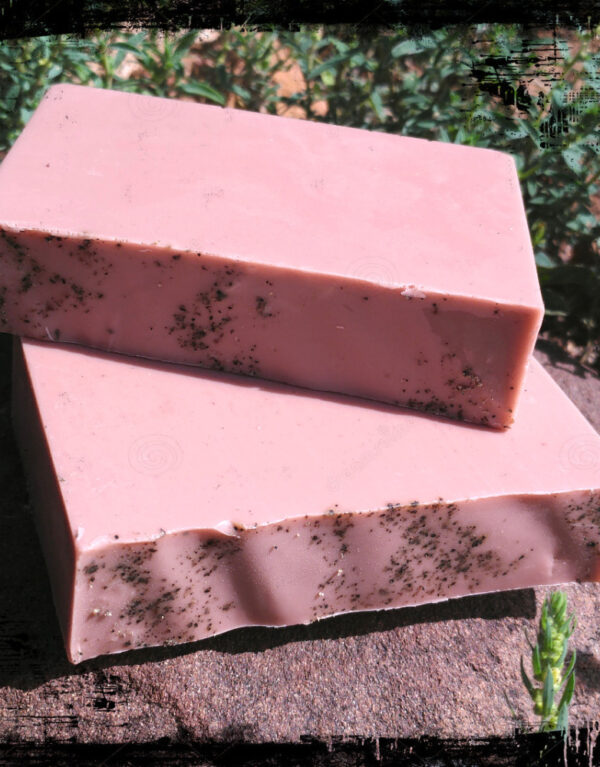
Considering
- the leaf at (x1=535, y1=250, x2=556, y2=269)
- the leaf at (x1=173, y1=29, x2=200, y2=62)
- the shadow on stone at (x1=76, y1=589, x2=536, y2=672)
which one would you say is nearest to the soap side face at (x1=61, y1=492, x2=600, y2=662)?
the shadow on stone at (x1=76, y1=589, x2=536, y2=672)

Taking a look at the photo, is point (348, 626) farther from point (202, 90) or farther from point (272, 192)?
point (202, 90)

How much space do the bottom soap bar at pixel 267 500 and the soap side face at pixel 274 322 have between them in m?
0.06

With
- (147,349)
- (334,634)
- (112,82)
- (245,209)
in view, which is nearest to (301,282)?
(245,209)

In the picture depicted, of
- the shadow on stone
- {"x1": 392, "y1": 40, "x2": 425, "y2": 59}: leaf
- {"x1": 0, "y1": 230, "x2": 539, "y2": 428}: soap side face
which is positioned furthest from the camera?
{"x1": 392, "y1": 40, "x2": 425, "y2": 59}: leaf

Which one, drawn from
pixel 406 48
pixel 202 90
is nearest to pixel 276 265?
pixel 202 90

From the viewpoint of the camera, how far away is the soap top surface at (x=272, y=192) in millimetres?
1946

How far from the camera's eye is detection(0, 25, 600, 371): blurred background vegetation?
2.93 metres

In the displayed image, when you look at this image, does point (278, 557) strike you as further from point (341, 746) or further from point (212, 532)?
point (341, 746)

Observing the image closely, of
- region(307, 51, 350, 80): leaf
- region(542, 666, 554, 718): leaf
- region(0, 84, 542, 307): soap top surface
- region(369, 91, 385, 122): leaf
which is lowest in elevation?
region(542, 666, 554, 718): leaf

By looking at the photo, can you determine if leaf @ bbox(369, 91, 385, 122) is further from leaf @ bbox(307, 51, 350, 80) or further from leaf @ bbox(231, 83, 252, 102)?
leaf @ bbox(231, 83, 252, 102)

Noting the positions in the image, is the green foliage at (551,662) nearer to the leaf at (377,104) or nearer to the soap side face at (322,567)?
the soap side face at (322,567)

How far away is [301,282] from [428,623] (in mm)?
958

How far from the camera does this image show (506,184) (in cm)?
227

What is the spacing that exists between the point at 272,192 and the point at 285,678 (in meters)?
1.18
